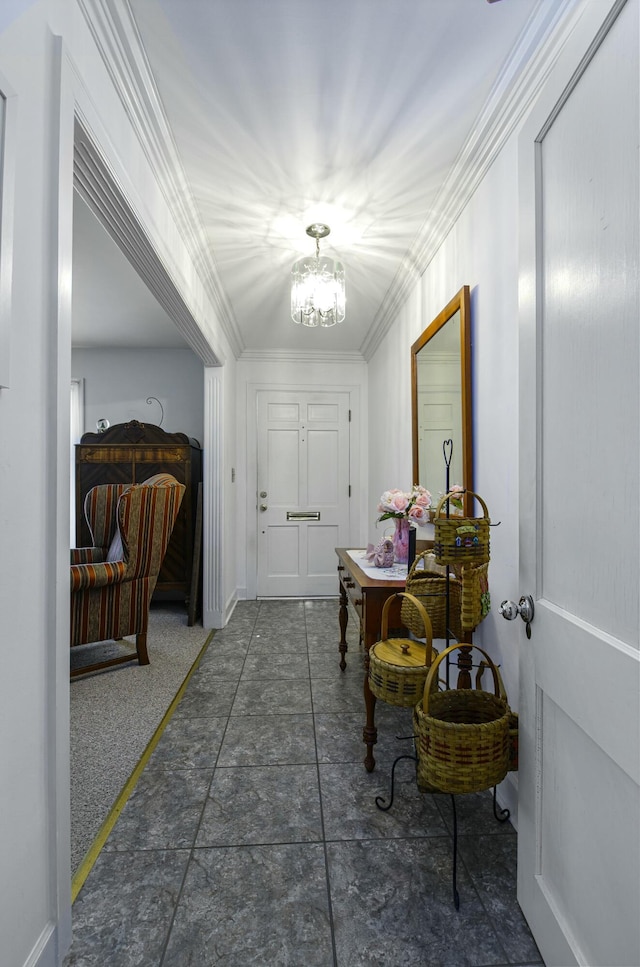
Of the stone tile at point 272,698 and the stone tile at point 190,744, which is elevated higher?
the stone tile at point 272,698

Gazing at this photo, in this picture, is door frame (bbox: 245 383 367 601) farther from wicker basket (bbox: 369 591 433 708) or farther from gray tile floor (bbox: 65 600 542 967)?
wicker basket (bbox: 369 591 433 708)

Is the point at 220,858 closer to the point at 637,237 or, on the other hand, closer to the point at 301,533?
the point at 637,237

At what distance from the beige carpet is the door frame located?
3.63ft

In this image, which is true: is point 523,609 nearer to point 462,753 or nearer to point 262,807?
point 462,753

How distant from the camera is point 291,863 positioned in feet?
4.70

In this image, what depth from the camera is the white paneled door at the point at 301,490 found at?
15.7 feet

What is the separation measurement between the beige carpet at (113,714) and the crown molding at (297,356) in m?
2.62

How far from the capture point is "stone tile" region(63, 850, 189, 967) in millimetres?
1157

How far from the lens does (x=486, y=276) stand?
6.25 feet

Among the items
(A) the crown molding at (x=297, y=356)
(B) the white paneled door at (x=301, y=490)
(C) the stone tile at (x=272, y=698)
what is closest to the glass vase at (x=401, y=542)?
(C) the stone tile at (x=272, y=698)

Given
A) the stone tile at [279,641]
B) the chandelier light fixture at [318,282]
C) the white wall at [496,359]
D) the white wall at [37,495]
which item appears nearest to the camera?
the white wall at [37,495]

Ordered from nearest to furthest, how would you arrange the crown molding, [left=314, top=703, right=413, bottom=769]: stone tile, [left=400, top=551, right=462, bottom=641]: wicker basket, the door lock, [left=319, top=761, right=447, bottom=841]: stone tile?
the door lock, [left=319, top=761, right=447, bottom=841]: stone tile, [left=400, top=551, right=462, bottom=641]: wicker basket, [left=314, top=703, right=413, bottom=769]: stone tile, the crown molding

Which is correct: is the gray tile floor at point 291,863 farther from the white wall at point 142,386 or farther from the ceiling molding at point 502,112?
the white wall at point 142,386

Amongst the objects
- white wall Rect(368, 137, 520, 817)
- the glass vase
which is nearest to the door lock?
white wall Rect(368, 137, 520, 817)
